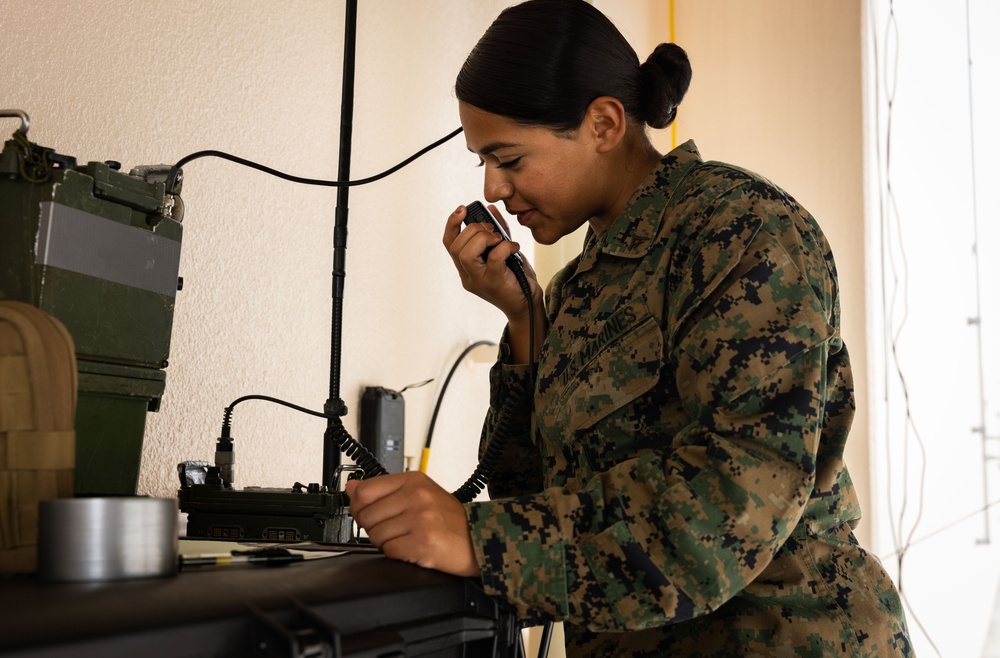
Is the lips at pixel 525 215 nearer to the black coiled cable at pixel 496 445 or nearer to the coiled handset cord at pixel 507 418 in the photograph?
the coiled handset cord at pixel 507 418

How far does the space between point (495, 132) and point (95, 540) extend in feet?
2.58

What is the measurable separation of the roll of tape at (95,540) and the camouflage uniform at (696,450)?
296 mm

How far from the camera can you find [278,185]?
196 cm

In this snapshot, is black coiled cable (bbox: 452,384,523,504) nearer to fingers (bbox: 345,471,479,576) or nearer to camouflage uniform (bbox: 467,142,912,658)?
camouflage uniform (bbox: 467,142,912,658)

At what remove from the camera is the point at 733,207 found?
3.45ft

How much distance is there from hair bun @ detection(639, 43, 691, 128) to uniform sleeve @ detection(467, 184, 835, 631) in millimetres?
436

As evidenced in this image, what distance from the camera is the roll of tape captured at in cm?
69

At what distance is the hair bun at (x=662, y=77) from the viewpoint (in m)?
1.36

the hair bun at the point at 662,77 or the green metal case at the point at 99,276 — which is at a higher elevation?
the hair bun at the point at 662,77

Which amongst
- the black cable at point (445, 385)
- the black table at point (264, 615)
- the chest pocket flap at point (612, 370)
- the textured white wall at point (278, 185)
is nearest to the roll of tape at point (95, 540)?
the black table at point (264, 615)

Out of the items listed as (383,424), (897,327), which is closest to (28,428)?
(383,424)

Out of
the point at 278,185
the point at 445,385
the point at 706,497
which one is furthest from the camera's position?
the point at 445,385

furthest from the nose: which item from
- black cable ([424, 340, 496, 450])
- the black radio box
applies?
black cable ([424, 340, 496, 450])

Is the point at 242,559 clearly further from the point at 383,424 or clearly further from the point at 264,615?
the point at 383,424
